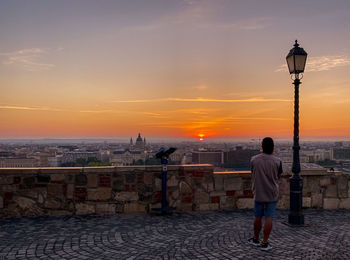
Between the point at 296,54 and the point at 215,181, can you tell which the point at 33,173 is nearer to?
the point at 215,181

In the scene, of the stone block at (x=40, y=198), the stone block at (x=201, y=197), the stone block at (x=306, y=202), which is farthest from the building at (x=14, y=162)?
the stone block at (x=306, y=202)

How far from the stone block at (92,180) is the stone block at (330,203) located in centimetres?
575

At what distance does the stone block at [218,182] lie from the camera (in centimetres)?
783

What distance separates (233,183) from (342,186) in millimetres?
2911

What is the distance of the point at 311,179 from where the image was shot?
26.9ft

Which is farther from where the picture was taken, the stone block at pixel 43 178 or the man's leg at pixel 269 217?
the stone block at pixel 43 178

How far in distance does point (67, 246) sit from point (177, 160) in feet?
439

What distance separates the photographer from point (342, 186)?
27.1 feet

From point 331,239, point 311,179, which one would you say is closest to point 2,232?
point 331,239

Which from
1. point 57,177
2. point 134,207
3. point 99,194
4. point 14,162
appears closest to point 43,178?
point 57,177

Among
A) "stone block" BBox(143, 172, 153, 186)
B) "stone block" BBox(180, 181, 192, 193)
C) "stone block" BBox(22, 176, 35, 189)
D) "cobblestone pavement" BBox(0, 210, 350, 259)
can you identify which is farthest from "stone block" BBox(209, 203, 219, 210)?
"stone block" BBox(22, 176, 35, 189)

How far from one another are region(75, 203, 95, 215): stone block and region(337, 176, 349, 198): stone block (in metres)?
6.18

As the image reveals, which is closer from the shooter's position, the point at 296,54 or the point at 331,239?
the point at 331,239

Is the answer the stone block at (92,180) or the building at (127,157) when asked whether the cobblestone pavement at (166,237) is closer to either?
the stone block at (92,180)
